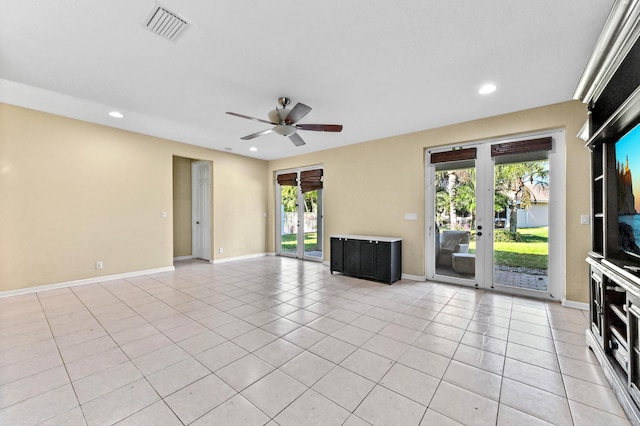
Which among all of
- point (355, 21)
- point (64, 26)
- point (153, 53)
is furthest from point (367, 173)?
point (64, 26)

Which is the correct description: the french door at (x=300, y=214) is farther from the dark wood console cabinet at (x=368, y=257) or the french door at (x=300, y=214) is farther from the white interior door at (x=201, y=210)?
the white interior door at (x=201, y=210)

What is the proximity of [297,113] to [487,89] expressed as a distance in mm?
2328

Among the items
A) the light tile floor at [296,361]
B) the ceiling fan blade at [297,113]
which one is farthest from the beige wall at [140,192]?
the ceiling fan blade at [297,113]

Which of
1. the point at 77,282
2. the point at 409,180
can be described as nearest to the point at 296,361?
the point at 409,180

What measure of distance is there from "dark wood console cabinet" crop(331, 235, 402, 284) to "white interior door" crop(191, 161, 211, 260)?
3514 millimetres

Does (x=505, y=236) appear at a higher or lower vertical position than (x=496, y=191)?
lower

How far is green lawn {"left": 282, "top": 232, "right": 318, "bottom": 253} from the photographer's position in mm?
6828

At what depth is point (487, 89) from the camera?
3143 mm

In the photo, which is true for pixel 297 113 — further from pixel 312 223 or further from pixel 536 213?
pixel 312 223

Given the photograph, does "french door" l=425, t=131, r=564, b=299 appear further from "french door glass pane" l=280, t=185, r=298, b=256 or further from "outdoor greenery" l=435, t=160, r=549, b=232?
"french door glass pane" l=280, t=185, r=298, b=256

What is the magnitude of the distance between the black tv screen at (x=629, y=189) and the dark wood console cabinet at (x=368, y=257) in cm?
282

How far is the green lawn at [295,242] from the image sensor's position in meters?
6.83

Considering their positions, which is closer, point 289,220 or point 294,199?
point 294,199

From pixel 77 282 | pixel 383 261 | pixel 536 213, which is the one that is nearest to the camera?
pixel 536 213
